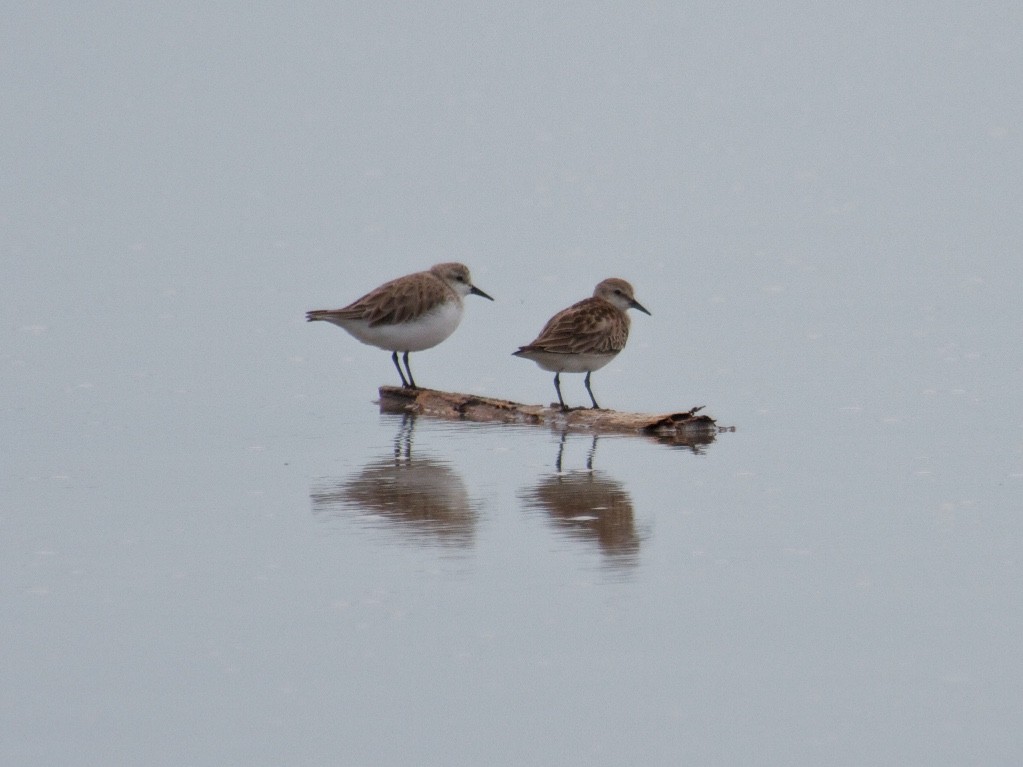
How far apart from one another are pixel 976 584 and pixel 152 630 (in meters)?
3.86

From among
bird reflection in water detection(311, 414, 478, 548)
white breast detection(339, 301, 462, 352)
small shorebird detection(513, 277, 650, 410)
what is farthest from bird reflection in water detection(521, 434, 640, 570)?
white breast detection(339, 301, 462, 352)

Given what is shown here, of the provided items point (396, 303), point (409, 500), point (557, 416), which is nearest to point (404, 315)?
point (396, 303)

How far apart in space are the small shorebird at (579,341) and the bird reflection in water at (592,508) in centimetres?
160

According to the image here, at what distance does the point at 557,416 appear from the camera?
12.8 meters

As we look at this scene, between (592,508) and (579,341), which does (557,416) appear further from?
(592,508)

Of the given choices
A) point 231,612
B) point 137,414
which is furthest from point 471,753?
point 137,414

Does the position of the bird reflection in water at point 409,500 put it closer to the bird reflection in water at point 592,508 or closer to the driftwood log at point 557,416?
the bird reflection in water at point 592,508

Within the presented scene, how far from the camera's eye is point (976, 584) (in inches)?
342

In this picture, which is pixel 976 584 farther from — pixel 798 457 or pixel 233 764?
pixel 233 764

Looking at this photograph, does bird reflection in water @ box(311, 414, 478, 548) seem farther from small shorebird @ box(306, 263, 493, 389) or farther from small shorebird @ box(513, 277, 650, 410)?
small shorebird @ box(306, 263, 493, 389)

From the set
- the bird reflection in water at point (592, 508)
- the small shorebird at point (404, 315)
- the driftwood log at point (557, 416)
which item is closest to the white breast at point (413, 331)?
the small shorebird at point (404, 315)

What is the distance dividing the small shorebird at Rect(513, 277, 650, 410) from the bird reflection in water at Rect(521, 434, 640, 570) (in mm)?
1597

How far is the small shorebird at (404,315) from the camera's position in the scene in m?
14.0

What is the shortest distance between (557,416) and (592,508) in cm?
269
